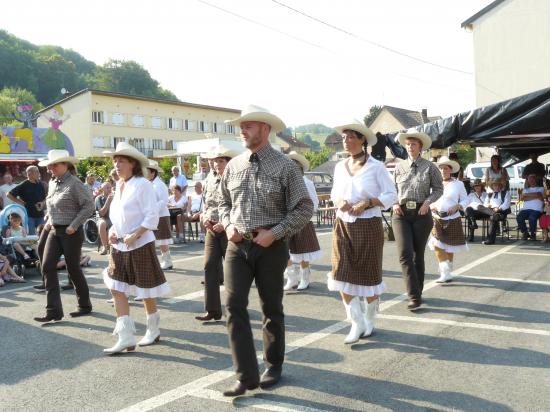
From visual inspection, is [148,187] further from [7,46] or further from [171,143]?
[7,46]

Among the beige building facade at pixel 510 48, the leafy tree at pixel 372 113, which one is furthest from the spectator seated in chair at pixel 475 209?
the leafy tree at pixel 372 113

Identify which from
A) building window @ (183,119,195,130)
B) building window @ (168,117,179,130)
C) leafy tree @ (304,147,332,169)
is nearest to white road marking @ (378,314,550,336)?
building window @ (168,117,179,130)

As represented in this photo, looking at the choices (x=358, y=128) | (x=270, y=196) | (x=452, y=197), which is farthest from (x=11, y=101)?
(x=270, y=196)

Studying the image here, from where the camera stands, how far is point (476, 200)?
1385 cm

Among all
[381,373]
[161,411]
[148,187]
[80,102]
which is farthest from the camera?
[80,102]

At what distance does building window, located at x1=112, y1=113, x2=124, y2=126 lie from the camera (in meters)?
62.0

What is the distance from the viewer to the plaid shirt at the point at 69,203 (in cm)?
669

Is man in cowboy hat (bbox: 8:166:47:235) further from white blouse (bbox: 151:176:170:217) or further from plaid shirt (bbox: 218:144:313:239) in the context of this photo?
plaid shirt (bbox: 218:144:313:239)

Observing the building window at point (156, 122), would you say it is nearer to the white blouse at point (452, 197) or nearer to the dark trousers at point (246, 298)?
the white blouse at point (452, 197)

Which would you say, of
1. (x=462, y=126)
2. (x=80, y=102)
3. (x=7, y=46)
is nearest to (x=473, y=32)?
(x=462, y=126)

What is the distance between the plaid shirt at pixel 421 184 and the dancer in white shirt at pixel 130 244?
3.13 meters

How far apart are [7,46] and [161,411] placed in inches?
4136

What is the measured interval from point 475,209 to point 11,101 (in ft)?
281

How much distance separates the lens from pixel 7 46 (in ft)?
311
